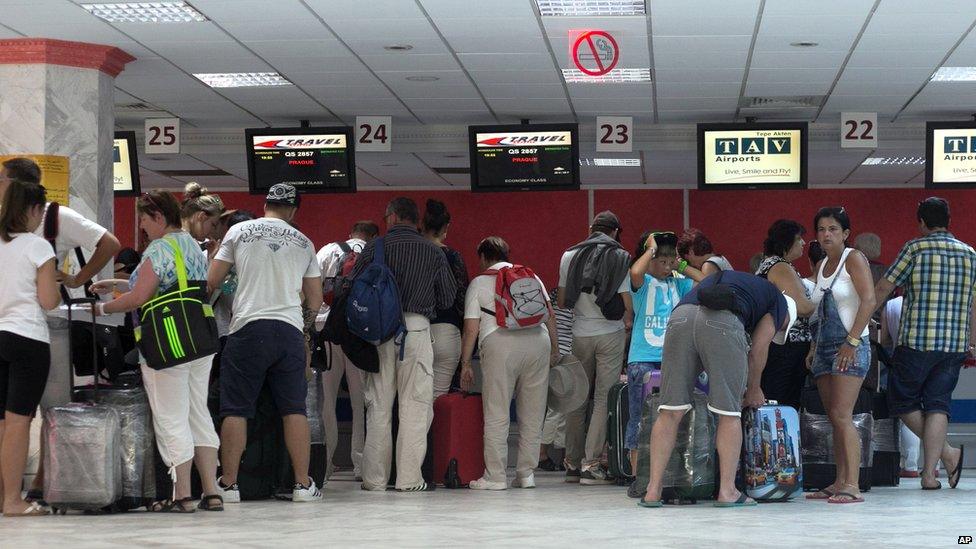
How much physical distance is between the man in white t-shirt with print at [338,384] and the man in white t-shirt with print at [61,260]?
172cm

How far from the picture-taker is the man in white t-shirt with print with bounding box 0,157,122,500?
5.39m

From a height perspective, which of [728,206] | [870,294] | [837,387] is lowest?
[837,387]

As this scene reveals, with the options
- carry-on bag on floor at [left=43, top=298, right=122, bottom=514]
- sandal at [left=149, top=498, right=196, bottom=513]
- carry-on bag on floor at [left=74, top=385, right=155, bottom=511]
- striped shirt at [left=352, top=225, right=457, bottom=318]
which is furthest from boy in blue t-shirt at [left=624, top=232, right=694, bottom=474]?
carry-on bag on floor at [left=43, top=298, right=122, bottom=514]

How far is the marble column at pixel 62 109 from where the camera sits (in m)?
8.25

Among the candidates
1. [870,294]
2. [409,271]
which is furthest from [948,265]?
[409,271]

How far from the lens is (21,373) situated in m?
5.14

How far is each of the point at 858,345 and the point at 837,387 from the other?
0.74 feet

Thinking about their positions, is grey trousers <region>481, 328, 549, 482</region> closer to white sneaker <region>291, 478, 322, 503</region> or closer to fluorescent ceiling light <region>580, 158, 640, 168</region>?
white sneaker <region>291, 478, 322, 503</region>

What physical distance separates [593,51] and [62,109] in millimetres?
3462

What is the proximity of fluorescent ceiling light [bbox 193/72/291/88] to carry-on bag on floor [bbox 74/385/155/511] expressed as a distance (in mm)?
4624

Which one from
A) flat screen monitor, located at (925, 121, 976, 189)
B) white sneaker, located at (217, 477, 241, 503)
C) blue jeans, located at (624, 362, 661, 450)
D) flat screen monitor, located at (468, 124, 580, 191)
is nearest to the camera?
white sneaker, located at (217, 477, 241, 503)

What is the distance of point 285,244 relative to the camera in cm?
593

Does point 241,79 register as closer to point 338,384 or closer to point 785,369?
point 338,384

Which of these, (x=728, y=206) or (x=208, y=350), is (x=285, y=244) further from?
(x=728, y=206)
